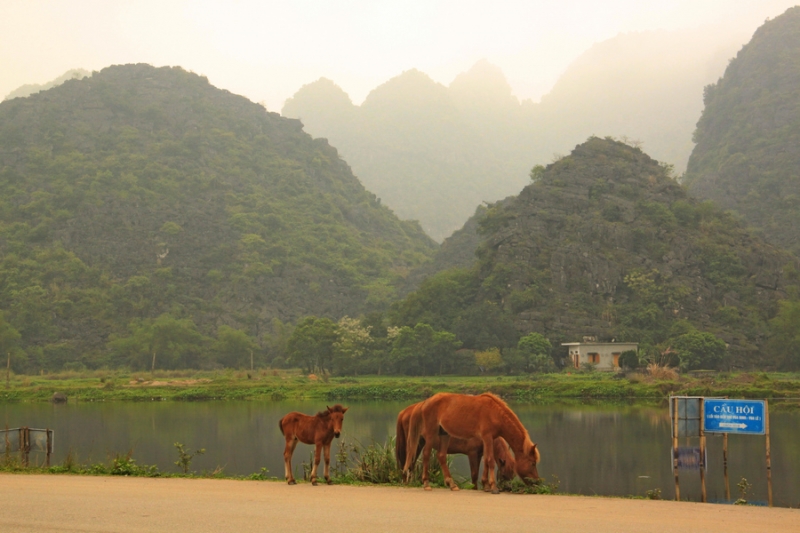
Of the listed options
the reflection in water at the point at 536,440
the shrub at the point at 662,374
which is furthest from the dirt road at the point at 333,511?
the shrub at the point at 662,374

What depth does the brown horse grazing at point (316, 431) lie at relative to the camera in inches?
459

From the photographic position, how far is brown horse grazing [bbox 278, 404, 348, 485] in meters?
11.6

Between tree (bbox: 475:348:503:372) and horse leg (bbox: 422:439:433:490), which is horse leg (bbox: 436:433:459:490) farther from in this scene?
tree (bbox: 475:348:503:372)

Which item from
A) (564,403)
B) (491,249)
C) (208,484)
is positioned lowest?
(564,403)

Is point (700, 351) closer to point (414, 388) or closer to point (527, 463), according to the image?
point (414, 388)

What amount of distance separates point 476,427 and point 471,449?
2.52ft

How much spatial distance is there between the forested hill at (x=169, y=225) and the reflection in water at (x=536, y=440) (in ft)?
148

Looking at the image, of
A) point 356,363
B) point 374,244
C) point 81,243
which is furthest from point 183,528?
point 374,244

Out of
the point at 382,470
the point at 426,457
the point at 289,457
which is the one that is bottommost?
the point at 382,470

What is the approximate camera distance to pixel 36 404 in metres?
47.1

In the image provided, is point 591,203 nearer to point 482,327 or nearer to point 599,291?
point 599,291

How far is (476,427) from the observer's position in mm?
10727

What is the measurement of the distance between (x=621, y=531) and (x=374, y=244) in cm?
13144

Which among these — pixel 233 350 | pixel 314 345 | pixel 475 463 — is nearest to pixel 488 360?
pixel 314 345
